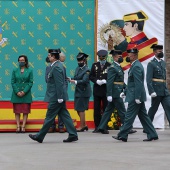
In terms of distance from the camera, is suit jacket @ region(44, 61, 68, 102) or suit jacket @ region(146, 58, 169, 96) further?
suit jacket @ region(146, 58, 169, 96)

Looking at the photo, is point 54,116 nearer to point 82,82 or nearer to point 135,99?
point 135,99

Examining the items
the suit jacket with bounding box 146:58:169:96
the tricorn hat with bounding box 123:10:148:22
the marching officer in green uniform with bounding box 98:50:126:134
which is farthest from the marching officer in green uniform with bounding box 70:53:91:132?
the suit jacket with bounding box 146:58:169:96

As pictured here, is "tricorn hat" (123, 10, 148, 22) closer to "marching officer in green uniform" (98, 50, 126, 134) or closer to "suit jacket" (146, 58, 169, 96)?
"marching officer in green uniform" (98, 50, 126, 134)

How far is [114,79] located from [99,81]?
0.66 meters

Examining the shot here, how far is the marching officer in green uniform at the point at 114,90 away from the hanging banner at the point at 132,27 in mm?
1470

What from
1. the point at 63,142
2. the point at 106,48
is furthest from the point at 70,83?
the point at 63,142

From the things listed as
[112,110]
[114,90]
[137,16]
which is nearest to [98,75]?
[114,90]

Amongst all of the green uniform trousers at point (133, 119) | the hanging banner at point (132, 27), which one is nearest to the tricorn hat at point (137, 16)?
the hanging banner at point (132, 27)

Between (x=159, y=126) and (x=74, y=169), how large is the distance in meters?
6.71

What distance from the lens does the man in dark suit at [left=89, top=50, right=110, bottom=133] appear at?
13.8 meters

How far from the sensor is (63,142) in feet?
37.8

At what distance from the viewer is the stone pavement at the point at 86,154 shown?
8359mm

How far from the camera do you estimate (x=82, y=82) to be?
45.3 feet

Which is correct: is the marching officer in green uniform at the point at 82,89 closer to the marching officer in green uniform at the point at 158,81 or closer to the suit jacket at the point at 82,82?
the suit jacket at the point at 82,82
